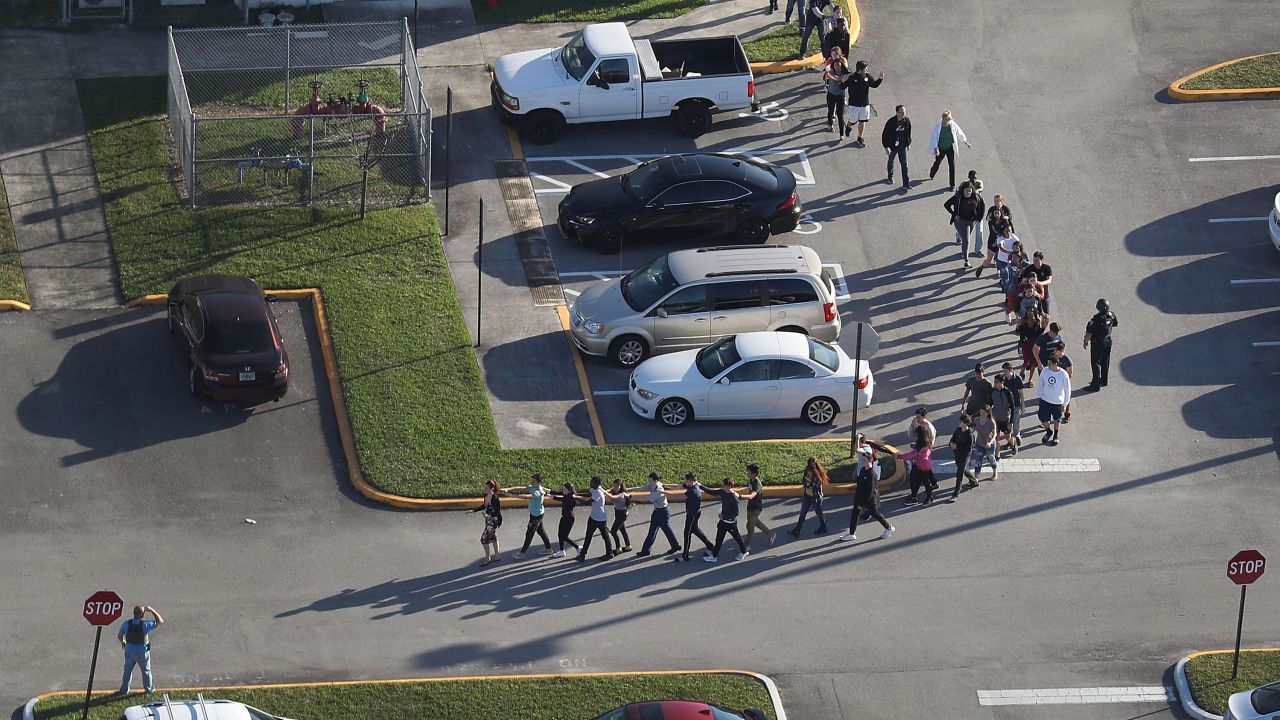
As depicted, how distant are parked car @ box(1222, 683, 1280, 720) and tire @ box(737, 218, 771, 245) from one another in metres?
12.9

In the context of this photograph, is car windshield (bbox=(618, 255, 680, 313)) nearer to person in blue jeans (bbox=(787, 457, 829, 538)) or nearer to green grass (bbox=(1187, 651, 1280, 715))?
person in blue jeans (bbox=(787, 457, 829, 538))

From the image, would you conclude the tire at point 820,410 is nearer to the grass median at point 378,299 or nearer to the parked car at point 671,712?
the grass median at point 378,299

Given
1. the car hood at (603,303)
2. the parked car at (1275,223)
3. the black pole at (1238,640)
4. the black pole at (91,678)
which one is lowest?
the black pole at (1238,640)

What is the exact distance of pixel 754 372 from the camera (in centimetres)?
2853

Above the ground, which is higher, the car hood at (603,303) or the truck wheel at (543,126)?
the truck wheel at (543,126)

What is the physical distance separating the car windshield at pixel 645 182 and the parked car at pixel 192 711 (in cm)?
1339

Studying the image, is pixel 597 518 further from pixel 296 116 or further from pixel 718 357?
pixel 296 116

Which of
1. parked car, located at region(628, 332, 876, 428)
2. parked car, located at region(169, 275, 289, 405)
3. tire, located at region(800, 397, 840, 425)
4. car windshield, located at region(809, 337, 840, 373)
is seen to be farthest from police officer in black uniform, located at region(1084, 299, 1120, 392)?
parked car, located at region(169, 275, 289, 405)

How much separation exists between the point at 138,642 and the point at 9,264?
10.7 meters

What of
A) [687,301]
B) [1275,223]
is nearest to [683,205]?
[687,301]

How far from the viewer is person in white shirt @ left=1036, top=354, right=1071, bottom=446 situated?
28.3 metres

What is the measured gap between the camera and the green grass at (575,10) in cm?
3872

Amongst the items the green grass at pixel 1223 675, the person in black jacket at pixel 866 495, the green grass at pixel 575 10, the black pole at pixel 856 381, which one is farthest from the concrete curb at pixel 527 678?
the green grass at pixel 575 10

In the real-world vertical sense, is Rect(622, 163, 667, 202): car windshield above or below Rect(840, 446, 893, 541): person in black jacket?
above
